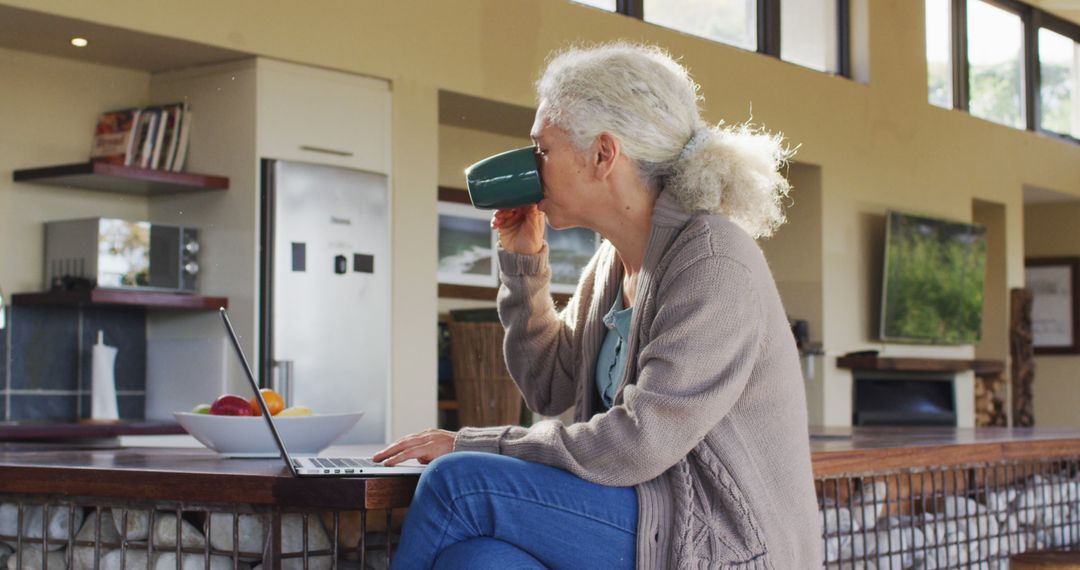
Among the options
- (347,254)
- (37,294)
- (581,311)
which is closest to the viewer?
(581,311)

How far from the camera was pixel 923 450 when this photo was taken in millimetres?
2336

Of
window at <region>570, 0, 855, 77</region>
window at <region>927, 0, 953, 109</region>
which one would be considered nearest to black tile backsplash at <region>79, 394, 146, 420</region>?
window at <region>570, 0, 855, 77</region>

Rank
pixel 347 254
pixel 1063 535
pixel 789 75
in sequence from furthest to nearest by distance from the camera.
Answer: pixel 789 75
pixel 347 254
pixel 1063 535

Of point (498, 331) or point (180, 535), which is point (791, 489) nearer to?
point (180, 535)

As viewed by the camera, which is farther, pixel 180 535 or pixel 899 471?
pixel 899 471

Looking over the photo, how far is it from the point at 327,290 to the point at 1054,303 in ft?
23.2

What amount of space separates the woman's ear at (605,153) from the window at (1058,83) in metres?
8.37

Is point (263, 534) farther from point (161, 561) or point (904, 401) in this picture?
point (904, 401)

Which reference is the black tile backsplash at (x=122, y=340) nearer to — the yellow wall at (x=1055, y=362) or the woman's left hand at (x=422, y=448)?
the woman's left hand at (x=422, y=448)

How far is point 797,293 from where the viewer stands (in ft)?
24.1

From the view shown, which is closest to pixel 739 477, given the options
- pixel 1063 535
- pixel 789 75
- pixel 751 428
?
pixel 751 428

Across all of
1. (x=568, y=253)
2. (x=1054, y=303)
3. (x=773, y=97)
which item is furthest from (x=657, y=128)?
(x=1054, y=303)

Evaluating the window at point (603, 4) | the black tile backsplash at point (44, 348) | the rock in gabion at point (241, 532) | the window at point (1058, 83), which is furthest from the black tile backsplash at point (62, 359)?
the window at point (1058, 83)

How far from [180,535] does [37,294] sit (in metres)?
2.98
